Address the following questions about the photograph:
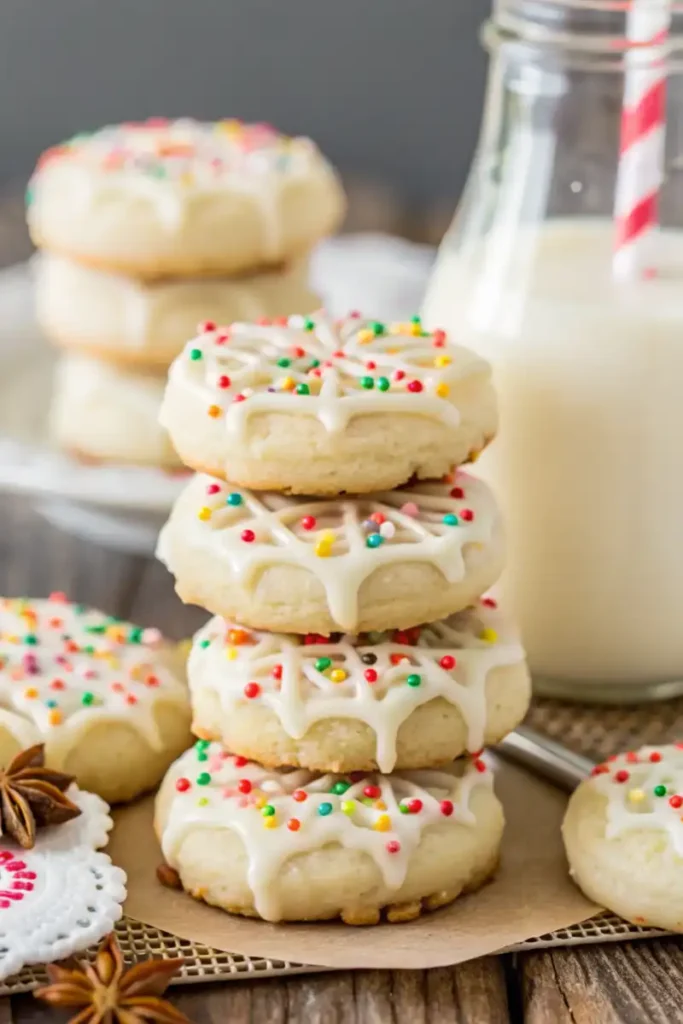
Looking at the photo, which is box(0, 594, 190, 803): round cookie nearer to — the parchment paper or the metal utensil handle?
the parchment paper

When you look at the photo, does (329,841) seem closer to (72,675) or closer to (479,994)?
(479,994)

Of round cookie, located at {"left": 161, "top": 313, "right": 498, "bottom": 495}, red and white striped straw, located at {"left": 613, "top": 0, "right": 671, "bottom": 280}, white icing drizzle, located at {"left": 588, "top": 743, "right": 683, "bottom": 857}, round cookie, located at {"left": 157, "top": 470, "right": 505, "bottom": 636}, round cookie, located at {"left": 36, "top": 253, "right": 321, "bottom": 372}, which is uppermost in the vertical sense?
red and white striped straw, located at {"left": 613, "top": 0, "right": 671, "bottom": 280}

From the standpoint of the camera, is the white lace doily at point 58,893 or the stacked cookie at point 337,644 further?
the stacked cookie at point 337,644

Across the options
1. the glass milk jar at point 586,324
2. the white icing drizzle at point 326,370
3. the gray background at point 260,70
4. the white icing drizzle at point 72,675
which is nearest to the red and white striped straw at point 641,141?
the glass milk jar at point 586,324

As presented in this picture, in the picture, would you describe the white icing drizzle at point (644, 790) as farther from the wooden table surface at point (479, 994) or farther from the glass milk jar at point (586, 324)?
the glass milk jar at point (586, 324)

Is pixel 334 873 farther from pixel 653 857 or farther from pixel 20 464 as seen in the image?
pixel 20 464

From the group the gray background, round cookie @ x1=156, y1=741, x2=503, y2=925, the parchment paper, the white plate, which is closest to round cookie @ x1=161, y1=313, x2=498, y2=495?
round cookie @ x1=156, y1=741, x2=503, y2=925
